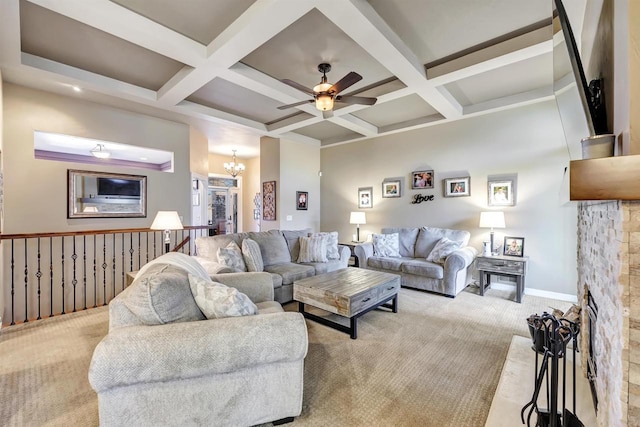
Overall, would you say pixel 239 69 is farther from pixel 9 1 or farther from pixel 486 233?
pixel 486 233

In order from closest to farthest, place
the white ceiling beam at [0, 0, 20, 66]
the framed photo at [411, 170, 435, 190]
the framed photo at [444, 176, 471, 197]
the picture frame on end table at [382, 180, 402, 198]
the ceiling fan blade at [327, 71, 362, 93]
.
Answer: the white ceiling beam at [0, 0, 20, 66] < the ceiling fan blade at [327, 71, 362, 93] < the framed photo at [444, 176, 471, 197] < the framed photo at [411, 170, 435, 190] < the picture frame on end table at [382, 180, 402, 198]

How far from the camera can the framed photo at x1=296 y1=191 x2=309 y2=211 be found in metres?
6.32

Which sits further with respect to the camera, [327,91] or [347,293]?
[327,91]

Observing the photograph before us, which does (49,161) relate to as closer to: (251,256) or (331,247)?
(251,256)

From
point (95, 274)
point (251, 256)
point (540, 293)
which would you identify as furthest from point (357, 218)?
point (95, 274)

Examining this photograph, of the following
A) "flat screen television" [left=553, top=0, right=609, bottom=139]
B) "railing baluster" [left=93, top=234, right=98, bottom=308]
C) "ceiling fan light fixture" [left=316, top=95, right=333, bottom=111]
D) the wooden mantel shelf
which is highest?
"ceiling fan light fixture" [left=316, top=95, right=333, bottom=111]

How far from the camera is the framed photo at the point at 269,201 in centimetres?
603

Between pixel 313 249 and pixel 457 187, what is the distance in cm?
278

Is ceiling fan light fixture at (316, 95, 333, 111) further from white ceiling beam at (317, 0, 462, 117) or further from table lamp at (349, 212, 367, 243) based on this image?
table lamp at (349, 212, 367, 243)

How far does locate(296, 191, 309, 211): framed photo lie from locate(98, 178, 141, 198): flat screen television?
3086mm

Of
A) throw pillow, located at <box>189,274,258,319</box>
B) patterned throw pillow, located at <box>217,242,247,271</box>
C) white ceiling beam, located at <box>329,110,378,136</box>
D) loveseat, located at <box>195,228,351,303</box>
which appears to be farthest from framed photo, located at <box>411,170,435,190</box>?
throw pillow, located at <box>189,274,258,319</box>

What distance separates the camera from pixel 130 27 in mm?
2385

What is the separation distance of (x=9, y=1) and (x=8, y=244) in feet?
9.45

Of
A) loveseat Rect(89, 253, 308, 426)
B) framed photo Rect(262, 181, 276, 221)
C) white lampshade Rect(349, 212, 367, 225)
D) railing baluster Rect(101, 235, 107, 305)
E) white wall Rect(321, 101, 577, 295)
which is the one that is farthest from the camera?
framed photo Rect(262, 181, 276, 221)
